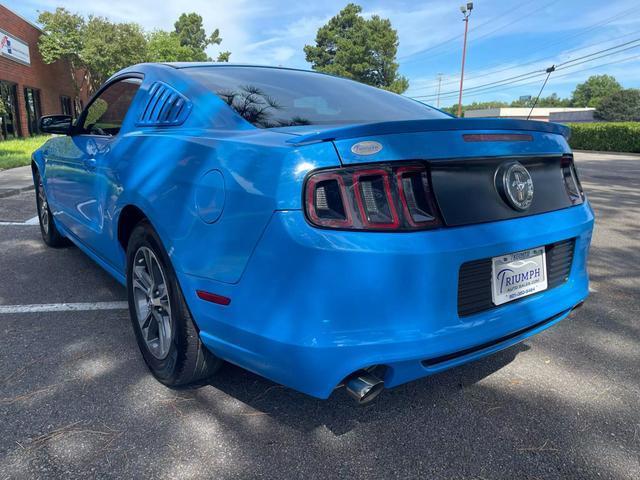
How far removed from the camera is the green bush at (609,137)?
2512cm

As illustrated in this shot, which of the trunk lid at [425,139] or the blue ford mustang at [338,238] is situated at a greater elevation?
the trunk lid at [425,139]

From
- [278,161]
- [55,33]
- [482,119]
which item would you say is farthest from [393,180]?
[55,33]

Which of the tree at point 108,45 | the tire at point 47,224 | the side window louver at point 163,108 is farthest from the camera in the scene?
the tree at point 108,45

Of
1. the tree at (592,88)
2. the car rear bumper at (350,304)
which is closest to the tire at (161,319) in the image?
the car rear bumper at (350,304)

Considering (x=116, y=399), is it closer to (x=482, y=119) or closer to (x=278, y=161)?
(x=278, y=161)

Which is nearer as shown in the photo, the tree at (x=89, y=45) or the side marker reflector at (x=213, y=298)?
the side marker reflector at (x=213, y=298)

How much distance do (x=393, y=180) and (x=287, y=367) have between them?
74cm

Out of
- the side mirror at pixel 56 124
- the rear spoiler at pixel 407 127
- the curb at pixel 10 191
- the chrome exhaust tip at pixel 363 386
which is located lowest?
the chrome exhaust tip at pixel 363 386

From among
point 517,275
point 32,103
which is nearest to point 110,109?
point 517,275

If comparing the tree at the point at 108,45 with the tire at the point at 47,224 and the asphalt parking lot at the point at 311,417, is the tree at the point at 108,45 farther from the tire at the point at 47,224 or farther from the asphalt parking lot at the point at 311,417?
the asphalt parking lot at the point at 311,417

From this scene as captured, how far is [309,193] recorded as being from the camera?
5.27ft

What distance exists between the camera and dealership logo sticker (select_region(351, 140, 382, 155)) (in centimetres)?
162

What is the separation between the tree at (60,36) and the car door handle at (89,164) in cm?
2816

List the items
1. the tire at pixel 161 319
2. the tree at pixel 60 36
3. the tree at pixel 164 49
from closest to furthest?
the tire at pixel 161 319 < the tree at pixel 60 36 < the tree at pixel 164 49
